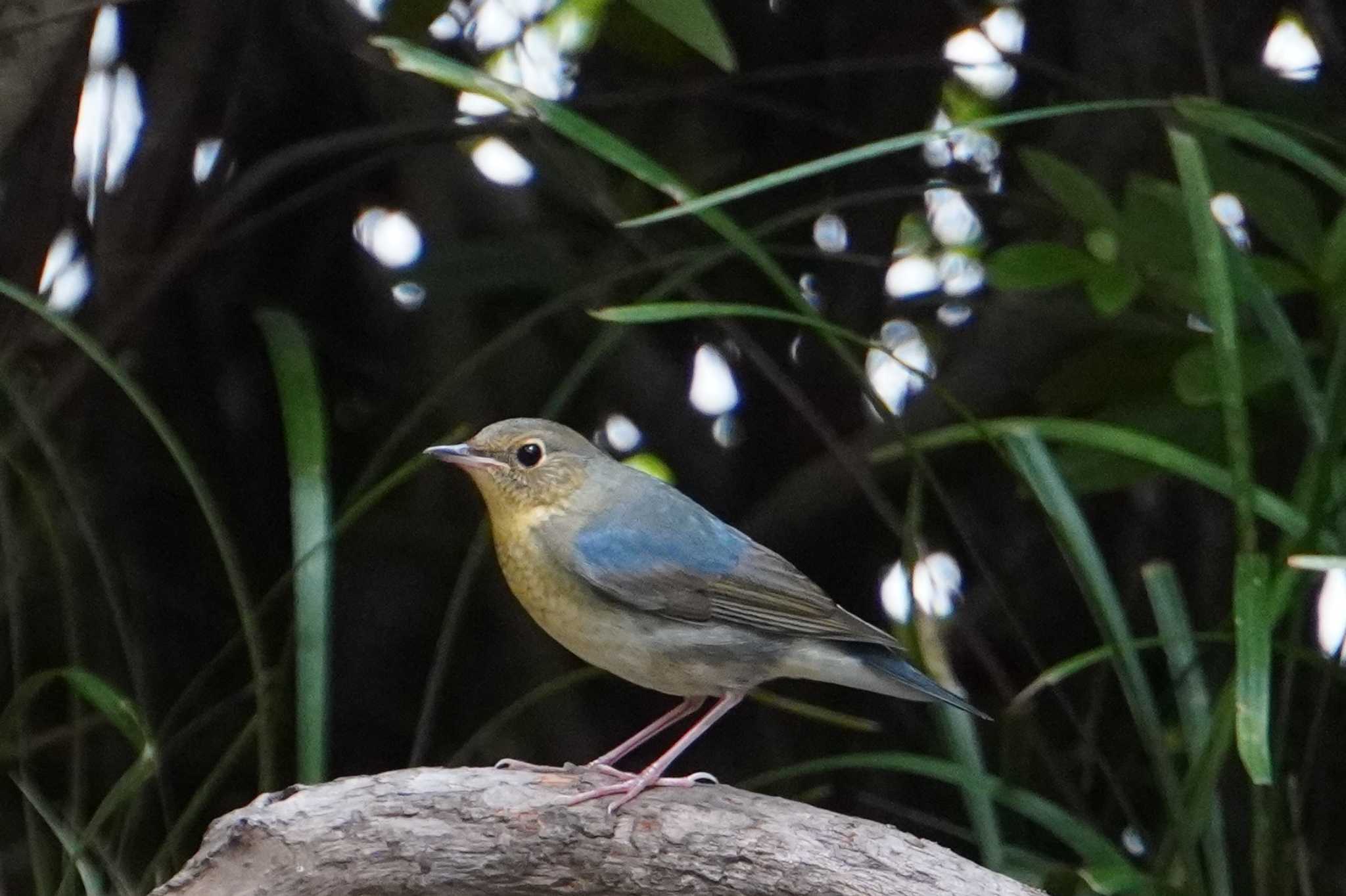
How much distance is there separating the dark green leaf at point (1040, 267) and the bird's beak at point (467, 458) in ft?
3.14

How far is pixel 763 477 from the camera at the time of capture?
4301 mm

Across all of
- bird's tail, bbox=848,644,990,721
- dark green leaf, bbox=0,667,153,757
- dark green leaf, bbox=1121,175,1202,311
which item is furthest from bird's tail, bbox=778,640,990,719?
dark green leaf, bbox=0,667,153,757

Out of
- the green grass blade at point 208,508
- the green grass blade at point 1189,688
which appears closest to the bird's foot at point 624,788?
→ the green grass blade at point 208,508

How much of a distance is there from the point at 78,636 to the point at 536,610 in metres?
1.53

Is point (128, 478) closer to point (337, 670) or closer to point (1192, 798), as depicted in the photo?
point (337, 670)

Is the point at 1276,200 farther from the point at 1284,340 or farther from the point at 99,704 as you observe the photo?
the point at 99,704

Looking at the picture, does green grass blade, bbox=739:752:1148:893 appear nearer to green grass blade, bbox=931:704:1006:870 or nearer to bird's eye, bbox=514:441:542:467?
green grass blade, bbox=931:704:1006:870

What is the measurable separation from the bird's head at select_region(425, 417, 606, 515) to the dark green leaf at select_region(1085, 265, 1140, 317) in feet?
3.12

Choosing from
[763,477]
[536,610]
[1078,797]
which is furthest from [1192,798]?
[763,477]

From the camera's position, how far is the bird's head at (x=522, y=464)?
120 inches

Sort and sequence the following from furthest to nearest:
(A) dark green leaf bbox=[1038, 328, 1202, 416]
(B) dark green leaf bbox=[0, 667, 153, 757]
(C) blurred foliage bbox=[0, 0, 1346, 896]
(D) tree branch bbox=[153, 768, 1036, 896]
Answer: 1. (C) blurred foliage bbox=[0, 0, 1346, 896]
2. (A) dark green leaf bbox=[1038, 328, 1202, 416]
3. (B) dark green leaf bbox=[0, 667, 153, 757]
4. (D) tree branch bbox=[153, 768, 1036, 896]

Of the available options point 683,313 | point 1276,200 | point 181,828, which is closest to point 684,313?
point 683,313

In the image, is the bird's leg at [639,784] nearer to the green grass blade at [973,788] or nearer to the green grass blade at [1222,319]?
the green grass blade at [973,788]

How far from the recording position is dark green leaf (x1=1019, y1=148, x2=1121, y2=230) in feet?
10.1
